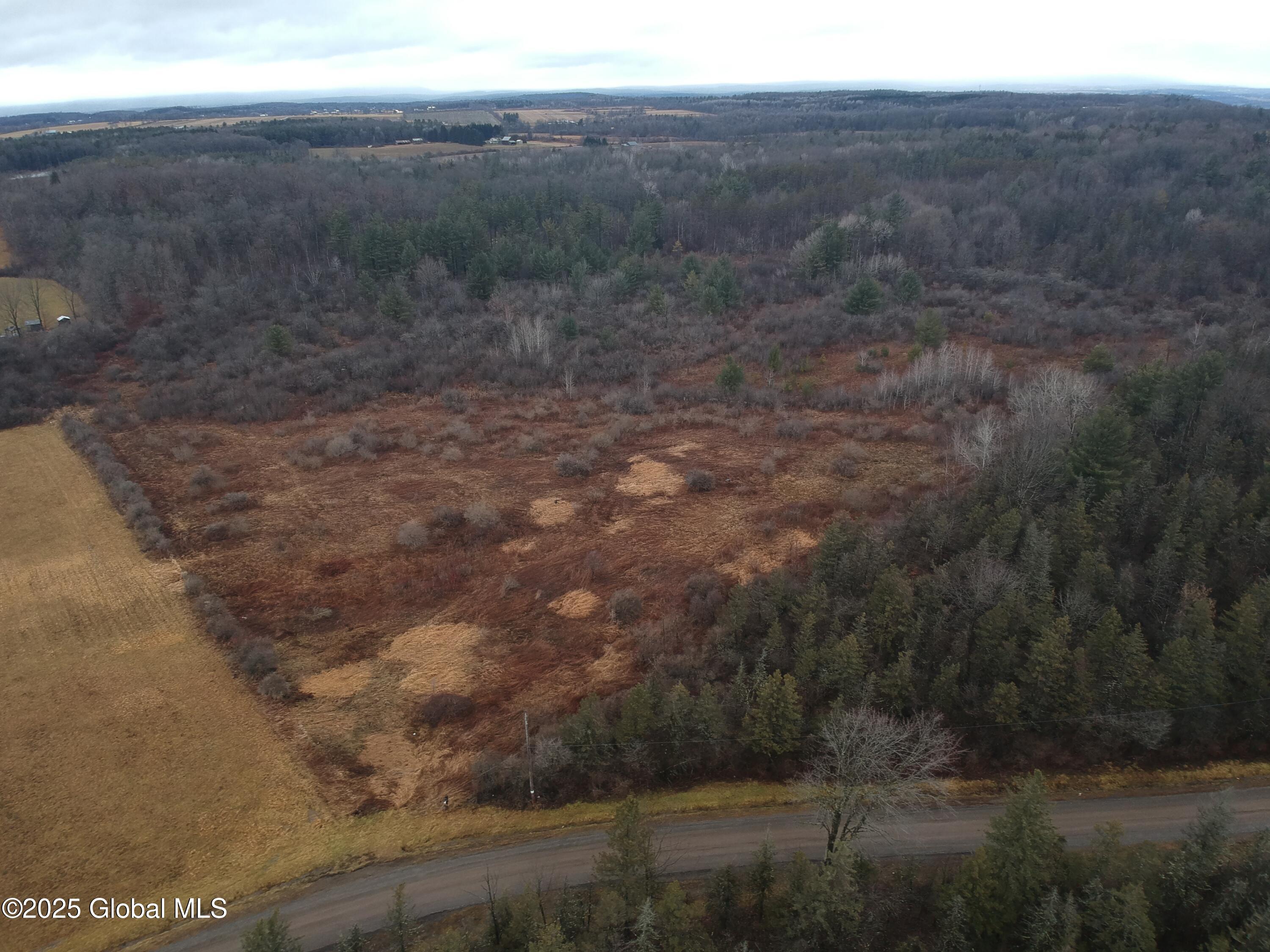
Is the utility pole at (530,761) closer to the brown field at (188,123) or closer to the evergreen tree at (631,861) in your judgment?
the evergreen tree at (631,861)

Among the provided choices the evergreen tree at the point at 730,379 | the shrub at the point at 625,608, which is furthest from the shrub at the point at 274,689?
the evergreen tree at the point at 730,379

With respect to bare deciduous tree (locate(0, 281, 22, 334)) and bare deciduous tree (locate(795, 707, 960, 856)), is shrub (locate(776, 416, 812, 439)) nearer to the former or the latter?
bare deciduous tree (locate(795, 707, 960, 856))

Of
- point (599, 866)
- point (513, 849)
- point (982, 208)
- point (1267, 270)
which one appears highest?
point (982, 208)

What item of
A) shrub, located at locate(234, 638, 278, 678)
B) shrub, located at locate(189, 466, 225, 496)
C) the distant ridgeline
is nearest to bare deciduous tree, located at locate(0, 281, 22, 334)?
shrub, located at locate(189, 466, 225, 496)

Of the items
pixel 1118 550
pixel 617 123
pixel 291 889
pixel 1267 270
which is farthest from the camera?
pixel 617 123

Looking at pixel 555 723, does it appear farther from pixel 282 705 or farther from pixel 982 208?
pixel 982 208

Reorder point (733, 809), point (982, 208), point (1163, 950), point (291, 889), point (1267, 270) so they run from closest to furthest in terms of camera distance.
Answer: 1. point (1163, 950)
2. point (291, 889)
3. point (733, 809)
4. point (1267, 270)
5. point (982, 208)

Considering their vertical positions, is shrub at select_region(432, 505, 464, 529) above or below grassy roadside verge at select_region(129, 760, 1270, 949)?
above

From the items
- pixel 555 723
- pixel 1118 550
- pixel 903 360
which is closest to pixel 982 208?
pixel 903 360
